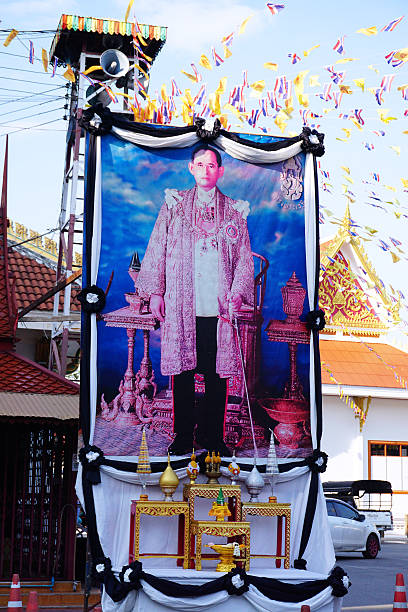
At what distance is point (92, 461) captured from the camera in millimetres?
9297

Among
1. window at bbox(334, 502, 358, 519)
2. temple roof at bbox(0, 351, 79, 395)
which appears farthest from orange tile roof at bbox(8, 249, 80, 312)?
temple roof at bbox(0, 351, 79, 395)

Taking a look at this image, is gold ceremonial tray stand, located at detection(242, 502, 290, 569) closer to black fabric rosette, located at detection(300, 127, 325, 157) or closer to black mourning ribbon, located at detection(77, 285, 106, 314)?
black mourning ribbon, located at detection(77, 285, 106, 314)

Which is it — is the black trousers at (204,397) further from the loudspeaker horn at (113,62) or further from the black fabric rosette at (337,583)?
the loudspeaker horn at (113,62)

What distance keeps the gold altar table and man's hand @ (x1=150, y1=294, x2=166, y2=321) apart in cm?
215

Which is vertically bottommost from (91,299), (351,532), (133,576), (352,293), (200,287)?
(351,532)

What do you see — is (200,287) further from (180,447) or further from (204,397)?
(180,447)

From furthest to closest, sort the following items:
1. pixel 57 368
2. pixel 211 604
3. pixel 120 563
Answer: pixel 57 368 → pixel 120 563 → pixel 211 604

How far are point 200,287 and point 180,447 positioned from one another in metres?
1.71

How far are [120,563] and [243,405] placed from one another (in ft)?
6.78

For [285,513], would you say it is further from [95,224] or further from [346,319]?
[346,319]

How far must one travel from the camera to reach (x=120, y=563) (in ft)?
30.5

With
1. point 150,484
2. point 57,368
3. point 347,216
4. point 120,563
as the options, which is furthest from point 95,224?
point 347,216

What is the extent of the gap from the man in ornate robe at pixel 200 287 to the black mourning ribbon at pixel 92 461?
794 millimetres

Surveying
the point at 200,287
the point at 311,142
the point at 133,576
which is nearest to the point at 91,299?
the point at 200,287
